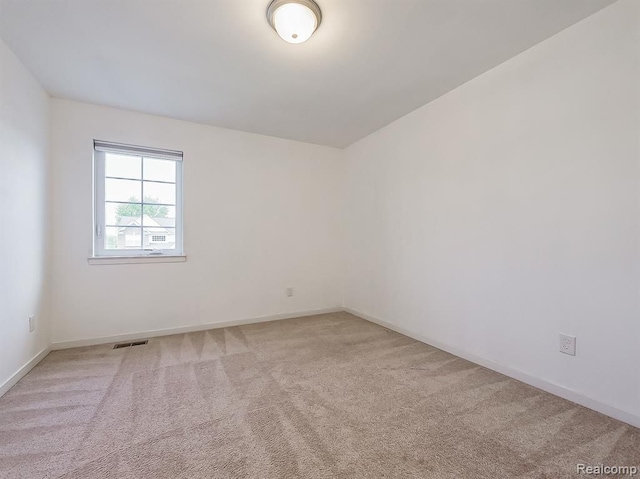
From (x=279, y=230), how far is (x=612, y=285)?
3.06 m

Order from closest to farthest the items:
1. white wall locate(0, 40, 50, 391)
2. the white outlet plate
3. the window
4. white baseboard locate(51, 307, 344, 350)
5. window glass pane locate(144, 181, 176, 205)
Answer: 1. the white outlet plate
2. white wall locate(0, 40, 50, 391)
3. white baseboard locate(51, 307, 344, 350)
4. the window
5. window glass pane locate(144, 181, 176, 205)

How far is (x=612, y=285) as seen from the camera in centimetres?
165

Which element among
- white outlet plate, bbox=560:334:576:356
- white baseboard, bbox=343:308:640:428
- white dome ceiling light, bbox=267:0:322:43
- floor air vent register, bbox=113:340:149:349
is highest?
white dome ceiling light, bbox=267:0:322:43

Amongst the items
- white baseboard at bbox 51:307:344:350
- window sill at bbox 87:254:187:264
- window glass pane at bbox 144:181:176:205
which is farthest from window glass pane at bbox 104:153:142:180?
white baseboard at bbox 51:307:344:350

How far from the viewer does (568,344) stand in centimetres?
182

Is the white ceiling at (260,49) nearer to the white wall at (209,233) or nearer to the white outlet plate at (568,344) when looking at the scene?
the white wall at (209,233)

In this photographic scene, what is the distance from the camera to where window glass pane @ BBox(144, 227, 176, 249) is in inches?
123

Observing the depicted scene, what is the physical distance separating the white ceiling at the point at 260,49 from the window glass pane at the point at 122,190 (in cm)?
75

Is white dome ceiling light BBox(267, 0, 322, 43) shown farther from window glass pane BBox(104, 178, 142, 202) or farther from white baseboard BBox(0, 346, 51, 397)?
white baseboard BBox(0, 346, 51, 397)

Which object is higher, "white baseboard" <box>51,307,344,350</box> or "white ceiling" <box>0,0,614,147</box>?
"white ceiling" <box>0,0,614,147</box>

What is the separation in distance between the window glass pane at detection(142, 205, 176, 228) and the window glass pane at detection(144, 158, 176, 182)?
0.32 meters

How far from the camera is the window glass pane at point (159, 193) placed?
310cm

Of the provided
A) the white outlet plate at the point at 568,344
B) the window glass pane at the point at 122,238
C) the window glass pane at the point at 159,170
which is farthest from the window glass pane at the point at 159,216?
the white outlet plate at the point at 568,344

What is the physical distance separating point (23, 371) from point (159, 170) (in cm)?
208
